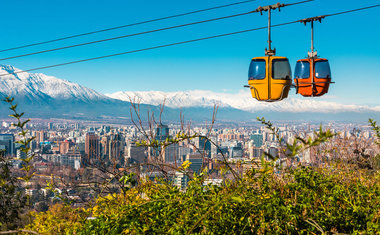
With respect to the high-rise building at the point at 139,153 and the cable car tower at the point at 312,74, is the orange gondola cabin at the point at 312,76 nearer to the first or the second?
the cable car tower at the point at 312,74

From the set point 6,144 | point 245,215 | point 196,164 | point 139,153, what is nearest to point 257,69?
point 196,164

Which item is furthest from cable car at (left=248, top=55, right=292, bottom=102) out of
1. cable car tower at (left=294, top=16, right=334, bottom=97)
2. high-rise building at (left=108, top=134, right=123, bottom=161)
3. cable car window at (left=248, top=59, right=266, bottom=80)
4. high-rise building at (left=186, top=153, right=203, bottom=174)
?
high-rise building at (left=108, top=134, right=123, bottom=161)

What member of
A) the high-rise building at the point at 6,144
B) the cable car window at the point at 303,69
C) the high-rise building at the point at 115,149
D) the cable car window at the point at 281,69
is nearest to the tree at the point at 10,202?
the high-rise building at the point at 115,149

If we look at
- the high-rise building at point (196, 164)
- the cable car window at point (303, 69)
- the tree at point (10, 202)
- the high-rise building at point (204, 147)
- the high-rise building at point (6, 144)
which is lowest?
the high-rise building at point (6, 144)

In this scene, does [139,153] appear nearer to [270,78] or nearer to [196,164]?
[270,78]

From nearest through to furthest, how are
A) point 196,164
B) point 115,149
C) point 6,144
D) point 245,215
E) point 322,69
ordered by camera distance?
point 245,215, point 196,164, point 115,149, point 322,69, point 6,144

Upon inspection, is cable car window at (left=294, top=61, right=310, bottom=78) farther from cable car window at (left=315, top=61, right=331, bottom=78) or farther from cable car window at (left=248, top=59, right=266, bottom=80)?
cable car window at (left=248, top=59, right=266, bottom=80)

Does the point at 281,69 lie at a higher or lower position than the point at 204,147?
higher

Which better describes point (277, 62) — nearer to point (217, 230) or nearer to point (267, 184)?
point (267, 184)
